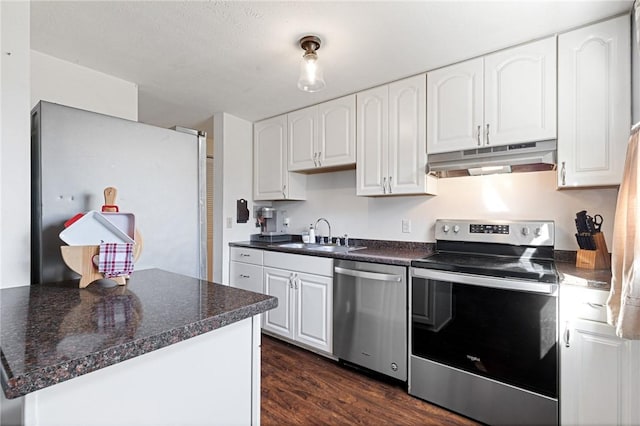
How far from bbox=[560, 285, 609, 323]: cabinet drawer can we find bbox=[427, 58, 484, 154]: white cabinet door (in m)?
0.97

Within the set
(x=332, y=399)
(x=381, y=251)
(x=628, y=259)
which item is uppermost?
(x=628, y=259)

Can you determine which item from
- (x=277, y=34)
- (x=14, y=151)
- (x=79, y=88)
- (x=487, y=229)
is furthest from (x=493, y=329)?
(x=79, y=88)

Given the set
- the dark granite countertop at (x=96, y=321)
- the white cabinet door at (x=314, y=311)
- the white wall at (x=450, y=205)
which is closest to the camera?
the dark granite countertop at (x=96, y=321)

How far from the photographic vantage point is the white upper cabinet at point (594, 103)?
157 cm

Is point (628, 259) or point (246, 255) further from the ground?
point (628, 259)

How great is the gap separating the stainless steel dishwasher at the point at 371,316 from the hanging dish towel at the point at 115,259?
4.81 ft

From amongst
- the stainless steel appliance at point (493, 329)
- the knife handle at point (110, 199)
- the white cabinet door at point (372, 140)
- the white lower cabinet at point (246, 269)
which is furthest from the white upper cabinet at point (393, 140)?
the knife handle at point (110, 199)

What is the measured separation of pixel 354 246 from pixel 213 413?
84.6 inches

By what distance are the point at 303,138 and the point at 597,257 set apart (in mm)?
2287

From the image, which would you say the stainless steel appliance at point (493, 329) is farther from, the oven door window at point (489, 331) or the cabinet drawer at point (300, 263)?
the cabinet drawer at point (300, 263)

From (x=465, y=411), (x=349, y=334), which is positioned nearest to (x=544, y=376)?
(x=465, y=411)

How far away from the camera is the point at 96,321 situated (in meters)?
0.73

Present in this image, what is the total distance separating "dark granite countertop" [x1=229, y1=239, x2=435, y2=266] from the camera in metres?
2.05

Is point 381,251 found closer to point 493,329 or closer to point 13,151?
point 493,329
